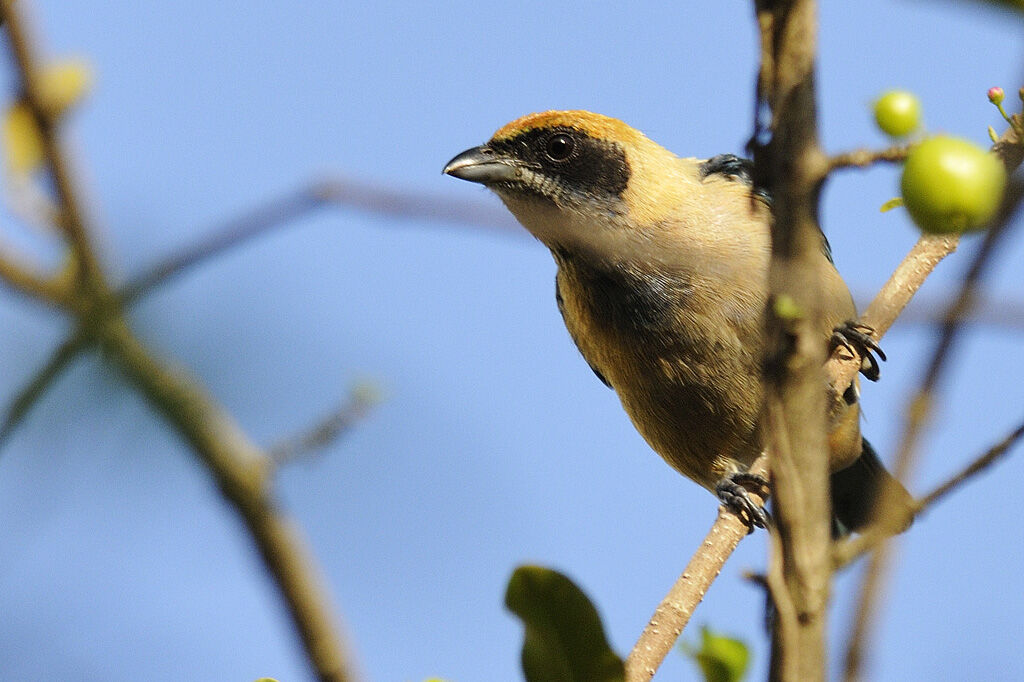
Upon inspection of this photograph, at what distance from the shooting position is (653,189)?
5.20 meters

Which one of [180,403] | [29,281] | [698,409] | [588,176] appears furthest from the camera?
[588,176]

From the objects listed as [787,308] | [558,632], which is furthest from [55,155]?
[787,308]

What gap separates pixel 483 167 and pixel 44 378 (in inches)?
130

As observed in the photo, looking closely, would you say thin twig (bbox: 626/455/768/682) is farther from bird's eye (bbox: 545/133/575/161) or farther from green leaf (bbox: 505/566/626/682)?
bird's eye (bbox: 545/133/575/161)

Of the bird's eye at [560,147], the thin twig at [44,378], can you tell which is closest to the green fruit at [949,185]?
the thin twig at [44,378]

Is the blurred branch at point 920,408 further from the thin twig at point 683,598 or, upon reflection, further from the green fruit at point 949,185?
the thin twig at point 683,598

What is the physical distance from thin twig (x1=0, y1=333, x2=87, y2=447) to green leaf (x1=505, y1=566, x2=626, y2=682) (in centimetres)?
105

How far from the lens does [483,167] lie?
5.39 m

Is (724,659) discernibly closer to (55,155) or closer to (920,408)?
(920,408)

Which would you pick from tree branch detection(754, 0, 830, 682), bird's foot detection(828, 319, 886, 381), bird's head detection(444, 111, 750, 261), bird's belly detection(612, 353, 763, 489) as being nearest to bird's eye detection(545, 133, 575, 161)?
bird's head detection(444, 111, 750, 261)

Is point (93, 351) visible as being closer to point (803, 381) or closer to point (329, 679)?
point (329, 679)

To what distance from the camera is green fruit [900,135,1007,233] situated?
1447 mm

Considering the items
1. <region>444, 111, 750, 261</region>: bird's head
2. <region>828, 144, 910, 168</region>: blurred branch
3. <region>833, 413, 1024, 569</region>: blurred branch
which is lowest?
<region>833, 413, 1024, 569</region>: blurred branch

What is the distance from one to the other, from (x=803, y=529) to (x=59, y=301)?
7.17 feet
